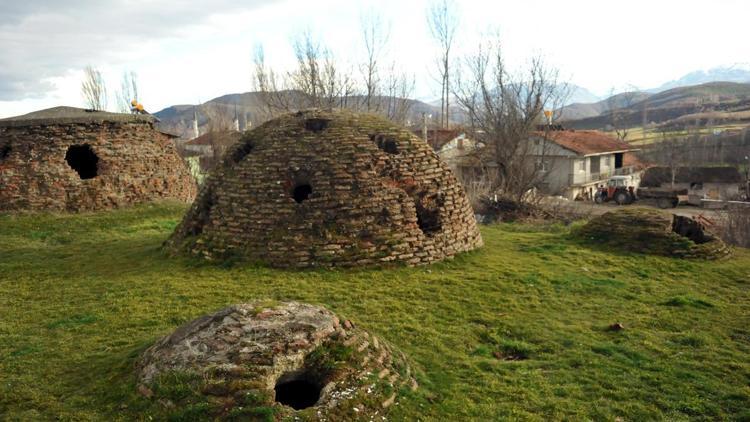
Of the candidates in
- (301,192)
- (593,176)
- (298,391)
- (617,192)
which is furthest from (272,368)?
(593,176)

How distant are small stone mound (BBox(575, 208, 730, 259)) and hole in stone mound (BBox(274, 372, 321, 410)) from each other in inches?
346

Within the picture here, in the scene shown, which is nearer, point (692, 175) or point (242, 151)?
point (242, 151)

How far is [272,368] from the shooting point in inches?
178

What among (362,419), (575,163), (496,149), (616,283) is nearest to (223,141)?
(496,149)

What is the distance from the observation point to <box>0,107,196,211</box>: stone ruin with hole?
13.9 metres

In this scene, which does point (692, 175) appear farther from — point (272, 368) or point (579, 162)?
point (272, 368)

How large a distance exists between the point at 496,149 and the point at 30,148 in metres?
18.8

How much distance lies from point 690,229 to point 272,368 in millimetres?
10786

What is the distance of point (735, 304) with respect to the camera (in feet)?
26.1

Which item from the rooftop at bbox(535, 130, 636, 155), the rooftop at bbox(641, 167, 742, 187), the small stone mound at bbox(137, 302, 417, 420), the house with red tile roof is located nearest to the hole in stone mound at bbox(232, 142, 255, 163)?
the small stone mound at bbox(137, 302, 417, 420)

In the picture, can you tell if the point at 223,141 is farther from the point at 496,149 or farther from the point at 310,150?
the point at 310,150

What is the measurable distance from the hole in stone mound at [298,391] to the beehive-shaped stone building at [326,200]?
387cm

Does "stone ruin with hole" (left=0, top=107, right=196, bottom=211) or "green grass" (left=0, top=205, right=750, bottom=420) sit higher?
"stone ruin with hole" (left=0, top=107, right=196, bottom=211)

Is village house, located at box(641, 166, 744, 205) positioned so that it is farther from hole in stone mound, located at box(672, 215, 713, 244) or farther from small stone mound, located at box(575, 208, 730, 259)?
small stone mound, located at box(575, 208, 730, 259)
